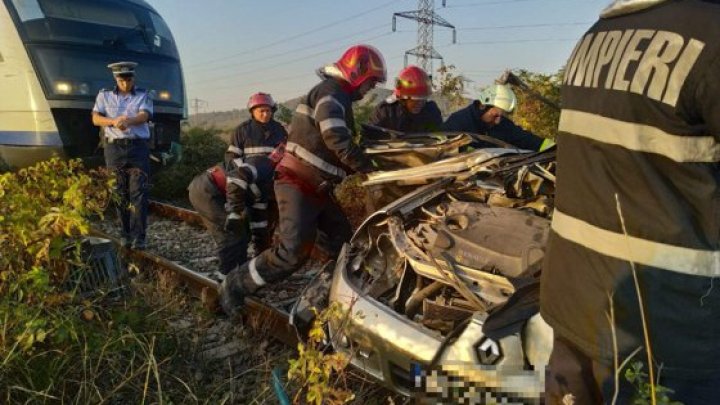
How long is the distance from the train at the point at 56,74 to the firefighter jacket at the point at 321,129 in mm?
4496

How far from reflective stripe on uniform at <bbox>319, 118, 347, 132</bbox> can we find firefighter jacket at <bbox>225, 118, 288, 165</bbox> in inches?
92.8

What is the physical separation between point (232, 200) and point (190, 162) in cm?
733

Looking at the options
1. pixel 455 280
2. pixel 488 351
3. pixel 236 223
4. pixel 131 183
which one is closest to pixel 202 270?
pixel 236 223

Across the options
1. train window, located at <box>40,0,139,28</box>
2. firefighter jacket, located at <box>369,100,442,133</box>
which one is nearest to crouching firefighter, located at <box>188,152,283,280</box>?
firefighter jacket, located at <box>369,100,442,133</box>

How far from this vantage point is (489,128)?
20.1ft

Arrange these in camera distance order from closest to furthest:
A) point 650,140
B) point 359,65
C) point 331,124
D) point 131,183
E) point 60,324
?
point 650,140 → point 60,324 → point 331,124 → point 359,65 → point 131,183

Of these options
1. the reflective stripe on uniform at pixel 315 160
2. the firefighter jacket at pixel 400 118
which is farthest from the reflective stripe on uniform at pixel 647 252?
the firefighter jacket at pixel 400 118

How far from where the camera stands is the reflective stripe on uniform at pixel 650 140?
→ 1.54 meters

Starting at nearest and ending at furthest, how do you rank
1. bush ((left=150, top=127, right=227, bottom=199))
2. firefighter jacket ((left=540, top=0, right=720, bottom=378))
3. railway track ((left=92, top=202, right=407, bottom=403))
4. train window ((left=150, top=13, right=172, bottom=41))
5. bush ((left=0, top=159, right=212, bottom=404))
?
firefighter jacket ((left=540, top=0, right=720, bottom=378)), bush ((left=0, top=159, right=212, bottom=404)), railway track ((left=92, top=202, right=407, bottom=403)), train window ((left=150, top=13, right=172, bottom=41)), bush ((left=150, top=127, right=227, bottom=199))

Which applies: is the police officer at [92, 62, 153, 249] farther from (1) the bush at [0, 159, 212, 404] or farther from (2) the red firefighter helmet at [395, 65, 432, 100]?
(2) the red firefighter helmet at [395, 65, 432, 100]

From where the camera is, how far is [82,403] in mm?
2904

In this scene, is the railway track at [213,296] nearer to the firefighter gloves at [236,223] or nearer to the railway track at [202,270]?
the railway track at [202,270]

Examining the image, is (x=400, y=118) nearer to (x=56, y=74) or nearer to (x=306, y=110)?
(x=306, y=110)

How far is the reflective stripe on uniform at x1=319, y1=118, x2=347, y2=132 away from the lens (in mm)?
4180
